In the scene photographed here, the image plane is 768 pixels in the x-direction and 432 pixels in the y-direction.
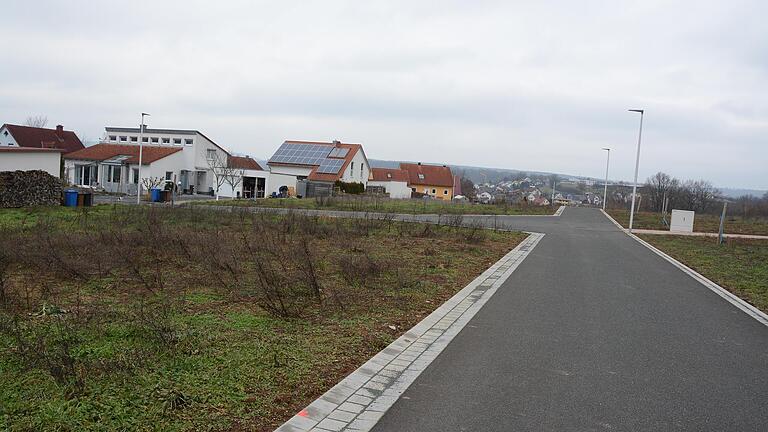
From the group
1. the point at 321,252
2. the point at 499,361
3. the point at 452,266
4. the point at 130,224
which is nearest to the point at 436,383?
the point at 499,361

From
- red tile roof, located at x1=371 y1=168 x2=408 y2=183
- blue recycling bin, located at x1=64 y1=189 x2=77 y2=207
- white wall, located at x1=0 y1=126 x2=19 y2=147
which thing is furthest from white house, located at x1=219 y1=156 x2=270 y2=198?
red tile roof, located at x1=371 y1=168 x2=408 y2=183

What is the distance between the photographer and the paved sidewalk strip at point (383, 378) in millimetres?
4500

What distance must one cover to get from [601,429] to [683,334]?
3992 mm

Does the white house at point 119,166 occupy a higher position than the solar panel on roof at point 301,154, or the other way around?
the solar panel on roof at point 301,154

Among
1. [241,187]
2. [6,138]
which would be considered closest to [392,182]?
[241,187]

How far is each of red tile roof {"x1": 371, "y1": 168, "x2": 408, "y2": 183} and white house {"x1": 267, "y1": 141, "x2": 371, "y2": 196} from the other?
15093 millimetres

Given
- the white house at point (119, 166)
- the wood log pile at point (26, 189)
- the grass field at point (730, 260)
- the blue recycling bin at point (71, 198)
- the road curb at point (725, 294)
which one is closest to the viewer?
the road curb at point (725, 294)

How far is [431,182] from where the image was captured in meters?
91.3

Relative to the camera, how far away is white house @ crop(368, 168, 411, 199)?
231 feet

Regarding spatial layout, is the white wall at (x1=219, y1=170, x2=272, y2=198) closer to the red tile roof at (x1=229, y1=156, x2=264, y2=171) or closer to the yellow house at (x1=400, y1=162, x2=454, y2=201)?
the red tile roof at (x1=229, y1=156, x2=264, y2=171)

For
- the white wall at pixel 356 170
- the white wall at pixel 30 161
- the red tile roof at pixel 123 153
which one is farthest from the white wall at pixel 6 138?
the white wall at pixel 356 170

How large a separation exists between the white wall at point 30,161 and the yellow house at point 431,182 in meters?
59.5

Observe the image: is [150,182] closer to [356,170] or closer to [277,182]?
[277,182]

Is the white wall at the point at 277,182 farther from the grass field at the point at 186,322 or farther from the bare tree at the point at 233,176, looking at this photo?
the grass field at the point at 186,322
